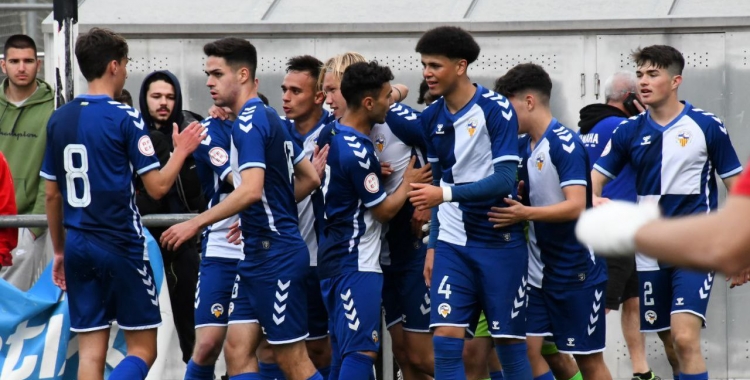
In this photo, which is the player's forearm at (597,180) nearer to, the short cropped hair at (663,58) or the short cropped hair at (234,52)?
the short cropped hair at (663,58)

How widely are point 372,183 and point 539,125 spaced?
1.12 m

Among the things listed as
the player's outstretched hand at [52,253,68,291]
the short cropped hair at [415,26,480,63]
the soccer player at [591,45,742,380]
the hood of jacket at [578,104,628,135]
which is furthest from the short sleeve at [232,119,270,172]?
the hood of jacket at [578,104,628,135]

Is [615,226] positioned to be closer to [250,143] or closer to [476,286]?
[250,143]

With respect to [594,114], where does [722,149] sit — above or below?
below

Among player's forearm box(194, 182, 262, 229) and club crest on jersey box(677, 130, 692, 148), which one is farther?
club crest on jersey box(677, 130, 692, 148)

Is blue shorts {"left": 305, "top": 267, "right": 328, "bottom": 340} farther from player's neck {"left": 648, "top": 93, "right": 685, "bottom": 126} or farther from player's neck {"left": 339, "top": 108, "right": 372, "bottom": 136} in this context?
player's neck {"left": 648, "top": 93, "right": 685, "bottom": 126}

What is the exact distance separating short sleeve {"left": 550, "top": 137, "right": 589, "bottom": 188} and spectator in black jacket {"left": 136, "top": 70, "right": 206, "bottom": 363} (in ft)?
9.16

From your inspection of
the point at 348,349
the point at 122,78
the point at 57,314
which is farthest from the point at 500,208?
the point at 57,314

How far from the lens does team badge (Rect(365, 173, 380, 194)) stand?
22.9 ft

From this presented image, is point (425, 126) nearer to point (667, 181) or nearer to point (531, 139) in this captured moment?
point (531, 139)

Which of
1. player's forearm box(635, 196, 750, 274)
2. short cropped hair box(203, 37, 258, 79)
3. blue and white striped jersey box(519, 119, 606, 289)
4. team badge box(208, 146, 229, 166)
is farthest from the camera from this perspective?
team badge box(208, 146, 229, 166)

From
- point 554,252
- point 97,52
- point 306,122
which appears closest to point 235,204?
point 97,52

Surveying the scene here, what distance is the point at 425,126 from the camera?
707cm

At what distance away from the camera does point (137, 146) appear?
685 cm
